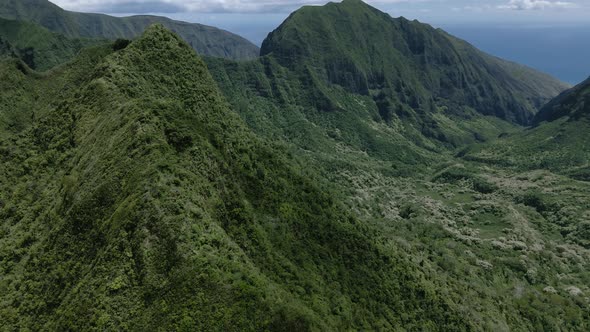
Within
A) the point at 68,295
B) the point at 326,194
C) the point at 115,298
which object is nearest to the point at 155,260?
the point at 115,298

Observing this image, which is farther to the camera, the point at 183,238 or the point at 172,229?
the point at 172,229

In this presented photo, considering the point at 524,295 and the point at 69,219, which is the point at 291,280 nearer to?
the point at 69,219

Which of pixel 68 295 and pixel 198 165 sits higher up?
pixel 198 165

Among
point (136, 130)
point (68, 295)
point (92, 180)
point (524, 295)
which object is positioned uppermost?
point (136, 130)

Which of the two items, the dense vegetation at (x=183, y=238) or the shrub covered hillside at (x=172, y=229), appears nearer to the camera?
the shrub covered hillside at (x=172, y=229)

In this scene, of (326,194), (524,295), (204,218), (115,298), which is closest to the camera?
(115,298)

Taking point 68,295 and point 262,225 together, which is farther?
point 262,225

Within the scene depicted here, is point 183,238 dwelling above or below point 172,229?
below

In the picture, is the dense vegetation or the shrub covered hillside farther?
the dense vegetation
